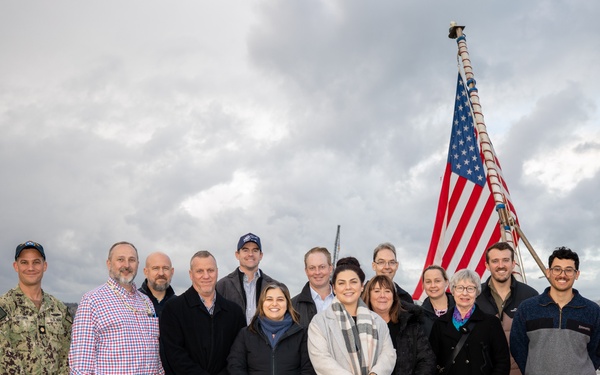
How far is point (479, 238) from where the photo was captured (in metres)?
14.8

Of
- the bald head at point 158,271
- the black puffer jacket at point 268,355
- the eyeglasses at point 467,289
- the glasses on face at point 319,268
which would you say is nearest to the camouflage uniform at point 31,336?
the bald head at point 158,271

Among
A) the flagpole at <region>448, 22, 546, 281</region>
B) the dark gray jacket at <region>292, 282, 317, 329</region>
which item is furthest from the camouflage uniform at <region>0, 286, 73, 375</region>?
the flagpole at <region>448, 22, 546, 281</region>

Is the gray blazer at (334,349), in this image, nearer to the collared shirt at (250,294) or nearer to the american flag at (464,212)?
the collared shirt at (250,294)

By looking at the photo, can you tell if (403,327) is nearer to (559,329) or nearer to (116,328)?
(559,329)

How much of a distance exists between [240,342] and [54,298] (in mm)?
2480

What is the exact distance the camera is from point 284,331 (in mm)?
7062

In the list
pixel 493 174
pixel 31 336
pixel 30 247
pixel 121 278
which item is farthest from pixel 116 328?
pixel 493 174

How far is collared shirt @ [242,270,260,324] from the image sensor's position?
347 inches

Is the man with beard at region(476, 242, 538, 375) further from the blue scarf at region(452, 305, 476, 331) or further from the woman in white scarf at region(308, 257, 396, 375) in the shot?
the woman in white scarf at region(308, 257, 396, 375)

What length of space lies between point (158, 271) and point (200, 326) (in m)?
1.74

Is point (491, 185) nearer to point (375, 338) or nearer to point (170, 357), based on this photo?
point (375, 338)

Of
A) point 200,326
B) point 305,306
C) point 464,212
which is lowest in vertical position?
point 200,326

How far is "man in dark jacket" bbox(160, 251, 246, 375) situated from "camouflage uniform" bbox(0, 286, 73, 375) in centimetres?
126

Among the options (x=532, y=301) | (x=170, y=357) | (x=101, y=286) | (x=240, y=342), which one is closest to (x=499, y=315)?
(x=532, y=301)
